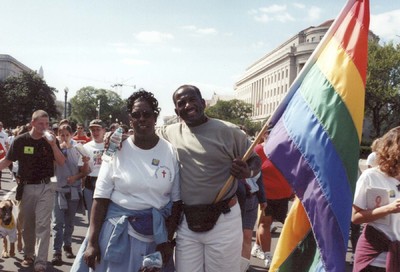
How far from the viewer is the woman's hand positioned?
3096 millimetres

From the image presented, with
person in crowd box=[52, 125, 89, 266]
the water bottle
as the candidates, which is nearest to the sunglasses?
the water bottle

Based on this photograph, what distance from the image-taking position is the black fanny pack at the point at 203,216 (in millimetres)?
3240

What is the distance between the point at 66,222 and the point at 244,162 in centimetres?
434

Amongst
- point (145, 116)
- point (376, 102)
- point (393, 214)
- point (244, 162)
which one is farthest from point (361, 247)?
point (376, 102)

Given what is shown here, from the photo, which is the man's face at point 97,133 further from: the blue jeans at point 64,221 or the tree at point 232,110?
the tree at point 232,110

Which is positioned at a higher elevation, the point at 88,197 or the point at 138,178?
the point at 138,178

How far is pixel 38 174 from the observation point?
5723 millimetres

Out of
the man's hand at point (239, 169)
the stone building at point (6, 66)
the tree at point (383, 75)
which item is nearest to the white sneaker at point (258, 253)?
the man's hand at point (239, 169)

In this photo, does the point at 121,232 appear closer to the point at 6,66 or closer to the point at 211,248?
the point at 211,248

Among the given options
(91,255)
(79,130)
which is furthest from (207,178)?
(79,130)

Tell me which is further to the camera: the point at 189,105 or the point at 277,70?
the point at 277,70

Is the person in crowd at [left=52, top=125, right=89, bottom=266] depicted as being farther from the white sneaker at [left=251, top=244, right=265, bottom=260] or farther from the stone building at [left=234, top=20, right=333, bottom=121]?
the stone building at [left=234, top=20, right=333, bottom=121]

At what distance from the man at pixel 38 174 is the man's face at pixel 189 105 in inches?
107

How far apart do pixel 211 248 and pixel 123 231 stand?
676 millimetres
